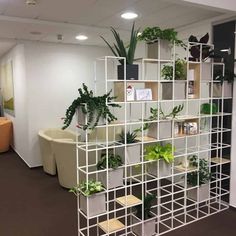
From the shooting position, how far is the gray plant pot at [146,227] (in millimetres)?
2740

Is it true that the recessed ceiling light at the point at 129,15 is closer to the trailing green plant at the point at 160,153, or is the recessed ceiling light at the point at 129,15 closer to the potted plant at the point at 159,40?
the potted plant at the point at 159,40

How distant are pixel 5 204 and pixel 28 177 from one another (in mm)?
1101

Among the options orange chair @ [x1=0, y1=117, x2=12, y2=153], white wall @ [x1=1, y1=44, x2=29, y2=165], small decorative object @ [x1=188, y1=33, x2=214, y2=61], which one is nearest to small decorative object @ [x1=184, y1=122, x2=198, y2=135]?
small decorative object @ [x1=188, y1=33, x2=214, y2=61]

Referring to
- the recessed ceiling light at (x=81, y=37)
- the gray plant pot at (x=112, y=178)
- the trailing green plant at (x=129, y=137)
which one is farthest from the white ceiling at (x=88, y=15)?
the gray plant pot at (x=112, y=178)

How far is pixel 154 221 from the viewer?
2.80m

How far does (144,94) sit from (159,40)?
0.57 metres

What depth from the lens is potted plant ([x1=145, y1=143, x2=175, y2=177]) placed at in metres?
2.78

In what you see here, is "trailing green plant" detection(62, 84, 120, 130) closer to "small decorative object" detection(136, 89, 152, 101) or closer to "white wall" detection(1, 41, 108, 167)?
"small decorative object" detection(136, 89, 152, 101)

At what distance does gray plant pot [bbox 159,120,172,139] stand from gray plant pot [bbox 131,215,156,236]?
885 mm

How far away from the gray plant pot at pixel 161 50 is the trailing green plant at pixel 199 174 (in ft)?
4.28

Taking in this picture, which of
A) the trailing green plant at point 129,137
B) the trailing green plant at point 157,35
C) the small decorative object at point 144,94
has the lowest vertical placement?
the trailing green plant at point 129,137

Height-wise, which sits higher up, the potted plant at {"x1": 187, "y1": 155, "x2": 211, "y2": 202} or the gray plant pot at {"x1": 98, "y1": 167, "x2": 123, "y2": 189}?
the gray plant pot at {"x1": 98, "y1": 167, "x2": 123, "y2": 189}

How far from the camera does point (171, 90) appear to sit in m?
2.83

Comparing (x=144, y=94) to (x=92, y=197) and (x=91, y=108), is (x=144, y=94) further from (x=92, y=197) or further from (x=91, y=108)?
(x=92, y=197)
